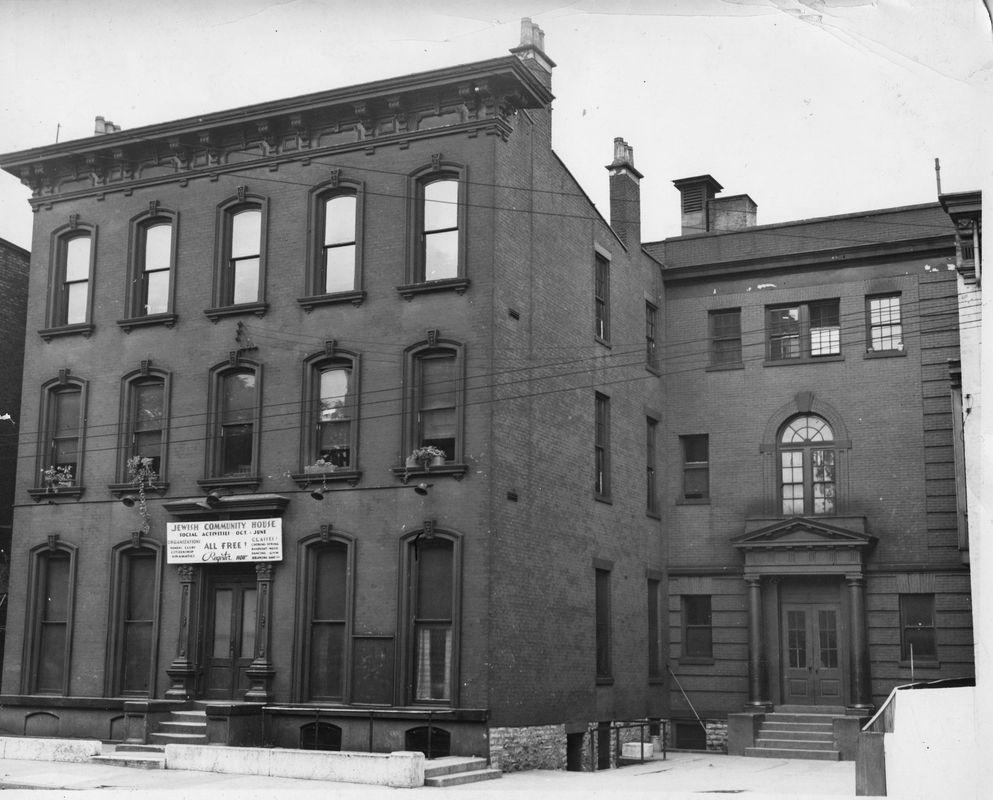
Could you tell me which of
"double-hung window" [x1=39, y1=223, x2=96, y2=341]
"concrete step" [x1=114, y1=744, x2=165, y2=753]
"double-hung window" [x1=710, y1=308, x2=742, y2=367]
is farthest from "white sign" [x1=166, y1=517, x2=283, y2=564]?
"double-hung window" [x1=710, y1=308, x2=742, y2=367]

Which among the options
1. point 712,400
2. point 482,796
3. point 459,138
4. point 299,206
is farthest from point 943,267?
point 482,796

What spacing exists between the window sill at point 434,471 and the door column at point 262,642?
3.23 metres

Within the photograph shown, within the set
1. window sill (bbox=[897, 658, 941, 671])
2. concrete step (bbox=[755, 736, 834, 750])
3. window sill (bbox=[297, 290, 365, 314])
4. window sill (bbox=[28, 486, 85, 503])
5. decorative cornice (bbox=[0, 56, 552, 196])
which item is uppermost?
decorative cornice (bbox=[0, 56, 552, 196])

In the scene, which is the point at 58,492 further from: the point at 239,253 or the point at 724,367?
the point at 724,367

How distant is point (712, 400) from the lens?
31.1 metres

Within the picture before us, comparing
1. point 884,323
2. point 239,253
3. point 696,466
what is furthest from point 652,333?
point 239,253

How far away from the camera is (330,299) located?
2420 centimetres

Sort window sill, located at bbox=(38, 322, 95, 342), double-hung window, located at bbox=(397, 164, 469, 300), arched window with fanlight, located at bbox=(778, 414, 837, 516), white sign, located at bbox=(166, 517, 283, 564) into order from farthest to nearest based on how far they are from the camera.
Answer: arched window with fanlight, located at bbox=(778, 414, 837, 516) → window sill, located at bbox=(38, 322, 95, 342) → white sign, located at bbox=(166, 517, 283, 564) → double-hung window, located at bbox=(397, 164, 469, 300)

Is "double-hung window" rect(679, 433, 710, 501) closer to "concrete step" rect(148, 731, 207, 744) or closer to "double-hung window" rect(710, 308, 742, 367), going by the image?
"double-hung window" rect(710, 308, 742, 367)

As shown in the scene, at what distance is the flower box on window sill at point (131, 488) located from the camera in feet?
82.6

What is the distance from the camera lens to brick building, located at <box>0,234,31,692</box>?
2994 centimetres

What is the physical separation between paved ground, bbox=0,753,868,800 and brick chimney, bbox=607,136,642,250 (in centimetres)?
1318

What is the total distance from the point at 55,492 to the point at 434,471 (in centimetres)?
896

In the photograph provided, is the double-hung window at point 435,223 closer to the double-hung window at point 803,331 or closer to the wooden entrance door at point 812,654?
the double-hung window at point 803,331
